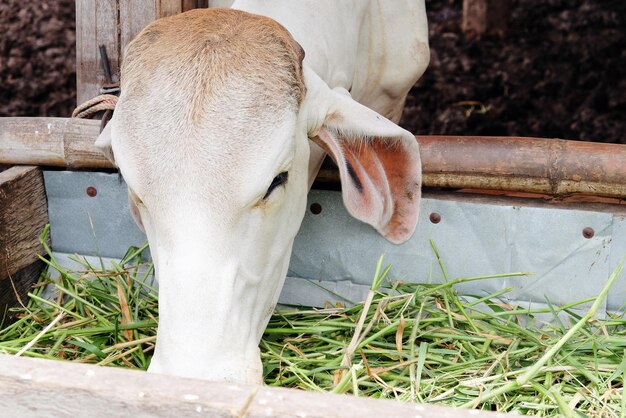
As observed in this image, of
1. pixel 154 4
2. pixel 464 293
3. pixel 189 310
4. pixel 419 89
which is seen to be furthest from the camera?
pixel 419 89

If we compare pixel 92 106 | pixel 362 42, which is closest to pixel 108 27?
pixel 92 106

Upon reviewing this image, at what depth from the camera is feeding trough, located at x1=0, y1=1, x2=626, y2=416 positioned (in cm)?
242

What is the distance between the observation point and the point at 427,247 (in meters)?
2.53

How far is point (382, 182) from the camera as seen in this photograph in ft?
8.03

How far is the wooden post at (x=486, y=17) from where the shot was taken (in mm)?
6926

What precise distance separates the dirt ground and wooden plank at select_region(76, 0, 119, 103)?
10.2 feet

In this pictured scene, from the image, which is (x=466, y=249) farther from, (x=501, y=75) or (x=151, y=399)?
(x=501, y=75)

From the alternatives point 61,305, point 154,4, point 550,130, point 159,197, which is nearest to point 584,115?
point 550,130

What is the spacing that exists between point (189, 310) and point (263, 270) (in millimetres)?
278

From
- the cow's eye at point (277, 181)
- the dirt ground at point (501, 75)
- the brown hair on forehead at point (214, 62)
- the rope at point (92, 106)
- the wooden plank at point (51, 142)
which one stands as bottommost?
the dirt ground at point (501, 75)

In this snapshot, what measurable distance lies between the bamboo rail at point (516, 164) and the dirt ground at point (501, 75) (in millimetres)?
3567

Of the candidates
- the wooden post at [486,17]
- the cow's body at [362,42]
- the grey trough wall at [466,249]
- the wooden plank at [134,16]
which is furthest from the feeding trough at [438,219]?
the wooden post at [486,17]

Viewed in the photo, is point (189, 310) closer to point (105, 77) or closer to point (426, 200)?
point (426, 200)

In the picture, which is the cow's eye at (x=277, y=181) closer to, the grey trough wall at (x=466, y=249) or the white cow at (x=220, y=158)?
the white cow at (x=220, y=158)
